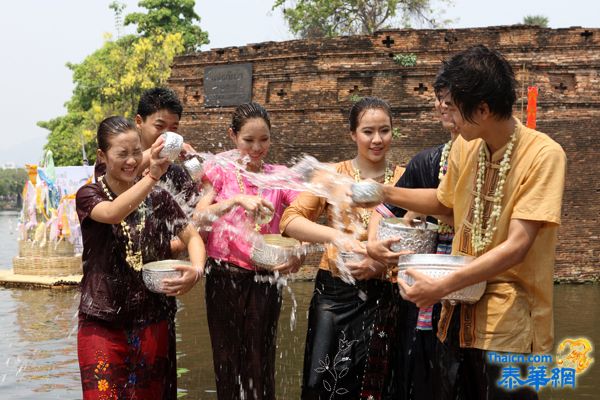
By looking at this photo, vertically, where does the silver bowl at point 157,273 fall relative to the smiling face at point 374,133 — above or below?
below

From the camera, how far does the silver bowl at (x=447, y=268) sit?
2.73 m

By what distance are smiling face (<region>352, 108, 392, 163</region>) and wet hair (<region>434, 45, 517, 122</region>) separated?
1174mm

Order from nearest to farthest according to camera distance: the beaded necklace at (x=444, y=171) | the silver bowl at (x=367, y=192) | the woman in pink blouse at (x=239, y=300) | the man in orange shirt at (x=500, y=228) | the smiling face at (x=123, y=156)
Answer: the man in orange shirt at (x=500, y=228) < the silver bowl at (x=367, y=192) < the beaded necklace at (x=444, y=171) < the smiling face at (x=123, y=156) < the woman in pink blouse at (x=239, y=300)

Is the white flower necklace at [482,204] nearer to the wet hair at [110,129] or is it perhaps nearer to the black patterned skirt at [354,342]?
the black patterned skirt at [354,342]

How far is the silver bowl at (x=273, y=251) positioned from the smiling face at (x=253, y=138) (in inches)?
22.3

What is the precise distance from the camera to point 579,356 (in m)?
3.73

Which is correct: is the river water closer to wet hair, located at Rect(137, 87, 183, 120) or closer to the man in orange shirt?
wet hair, located at Rect(137, 87, 183, 120)

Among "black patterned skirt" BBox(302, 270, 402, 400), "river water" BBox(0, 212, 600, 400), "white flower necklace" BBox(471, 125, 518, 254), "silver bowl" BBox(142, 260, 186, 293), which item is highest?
"white flower necklace" BBox(471, 125, 518, 254)

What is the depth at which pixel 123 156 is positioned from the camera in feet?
11.8

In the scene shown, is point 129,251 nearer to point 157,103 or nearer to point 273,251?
point 273,251

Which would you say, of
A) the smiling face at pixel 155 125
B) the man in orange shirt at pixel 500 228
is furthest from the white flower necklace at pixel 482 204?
the smiling face at pixel 155 125

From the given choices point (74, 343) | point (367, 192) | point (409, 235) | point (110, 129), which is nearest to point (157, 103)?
point (110, 129)

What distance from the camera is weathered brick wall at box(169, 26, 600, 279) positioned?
1509 cm

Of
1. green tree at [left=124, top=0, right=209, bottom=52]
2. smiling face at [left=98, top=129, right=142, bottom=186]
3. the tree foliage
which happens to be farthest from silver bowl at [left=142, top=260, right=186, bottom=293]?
green tree at [left=124, top=0, right=209, bottom=52]
